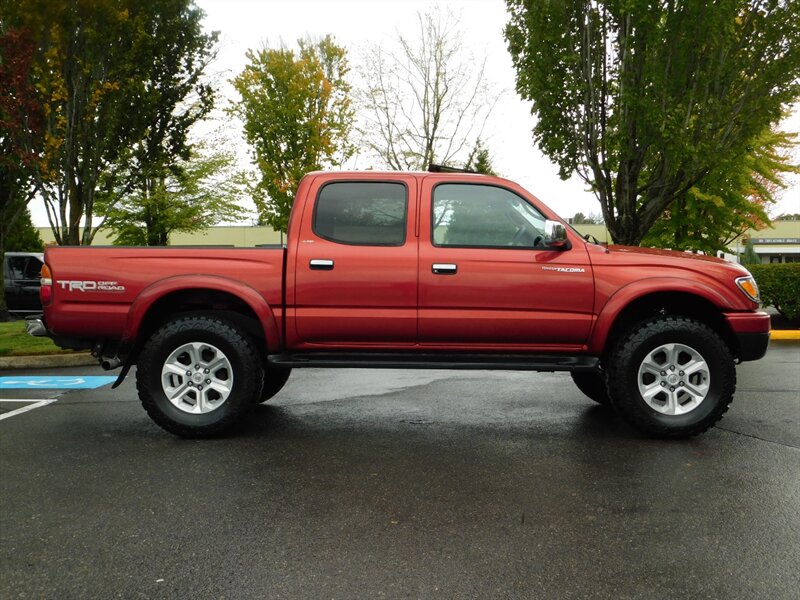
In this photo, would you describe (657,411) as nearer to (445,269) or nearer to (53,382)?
(445,269)

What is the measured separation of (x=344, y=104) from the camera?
25.7 meters

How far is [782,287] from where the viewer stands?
1306cm

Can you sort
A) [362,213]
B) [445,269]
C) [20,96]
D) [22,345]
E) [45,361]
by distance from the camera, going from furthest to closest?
[22,345], [20,96], [45,361], [362,213], [445,269]

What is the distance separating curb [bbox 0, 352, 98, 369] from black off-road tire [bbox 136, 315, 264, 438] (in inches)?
199

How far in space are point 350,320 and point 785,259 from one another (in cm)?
5536

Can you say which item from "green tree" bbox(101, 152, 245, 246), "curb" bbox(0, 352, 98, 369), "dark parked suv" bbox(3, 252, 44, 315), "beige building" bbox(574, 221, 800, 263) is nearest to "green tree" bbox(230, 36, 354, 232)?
"green tree" bbox(101, 152, 245, 246)

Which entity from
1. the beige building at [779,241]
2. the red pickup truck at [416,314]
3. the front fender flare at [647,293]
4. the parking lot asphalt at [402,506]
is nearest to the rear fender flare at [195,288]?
the red pickup truck at [416,314]

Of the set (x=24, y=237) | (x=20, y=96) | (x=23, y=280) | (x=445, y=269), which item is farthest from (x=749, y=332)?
(x=24, y=237)

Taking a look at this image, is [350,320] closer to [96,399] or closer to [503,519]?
[503,519]

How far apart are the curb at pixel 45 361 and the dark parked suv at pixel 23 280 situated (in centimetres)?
969

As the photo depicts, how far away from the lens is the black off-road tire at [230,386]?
5.12m

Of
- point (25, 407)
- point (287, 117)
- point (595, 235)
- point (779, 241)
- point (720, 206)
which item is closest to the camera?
point (25, 407)

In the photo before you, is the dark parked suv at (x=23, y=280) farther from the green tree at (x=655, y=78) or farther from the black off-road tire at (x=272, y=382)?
the black off-road tire at (x=272, y=382)

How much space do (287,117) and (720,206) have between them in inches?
573
